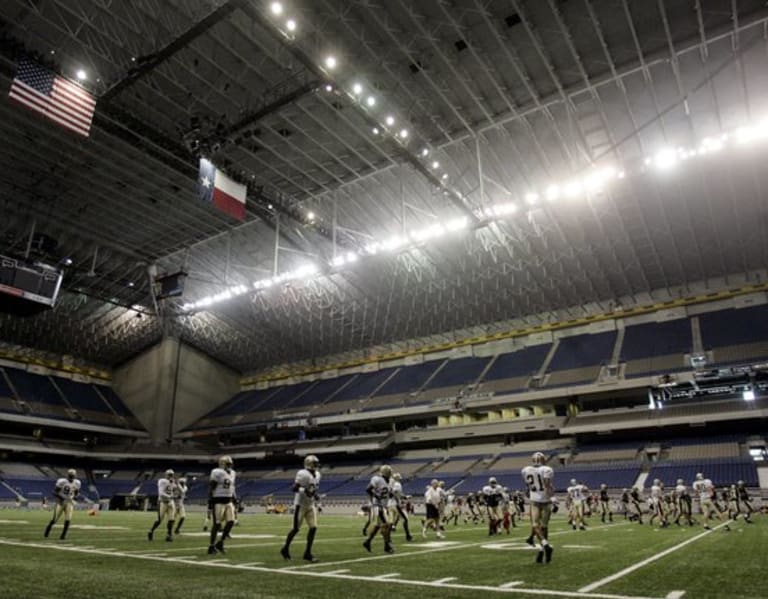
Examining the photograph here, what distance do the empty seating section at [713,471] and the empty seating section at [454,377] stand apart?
15554mm

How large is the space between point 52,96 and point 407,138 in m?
13.1

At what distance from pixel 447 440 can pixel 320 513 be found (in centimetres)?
1200

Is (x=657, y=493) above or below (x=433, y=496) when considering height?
below

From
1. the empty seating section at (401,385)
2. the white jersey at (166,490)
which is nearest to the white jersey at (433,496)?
the white jersey at (166,490)

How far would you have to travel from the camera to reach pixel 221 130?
2234 centimetres

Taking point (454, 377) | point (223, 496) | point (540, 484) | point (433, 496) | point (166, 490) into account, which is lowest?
point (433, 496)

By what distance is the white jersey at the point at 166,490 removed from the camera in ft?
47.5

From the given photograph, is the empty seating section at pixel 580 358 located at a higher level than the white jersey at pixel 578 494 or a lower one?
higher

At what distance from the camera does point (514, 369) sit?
135 feet

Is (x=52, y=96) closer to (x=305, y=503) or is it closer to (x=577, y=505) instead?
(x=305, y=503)

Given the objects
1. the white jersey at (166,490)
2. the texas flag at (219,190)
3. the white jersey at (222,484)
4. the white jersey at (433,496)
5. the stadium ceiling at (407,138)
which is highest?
the stadium ceiling at (407,138)

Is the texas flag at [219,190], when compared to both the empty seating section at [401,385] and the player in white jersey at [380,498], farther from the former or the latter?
the empty seating section at [401,385]

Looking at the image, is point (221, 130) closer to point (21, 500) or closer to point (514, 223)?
point (514, 223)

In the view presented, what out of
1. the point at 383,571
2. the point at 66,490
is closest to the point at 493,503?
the point at 383,571
